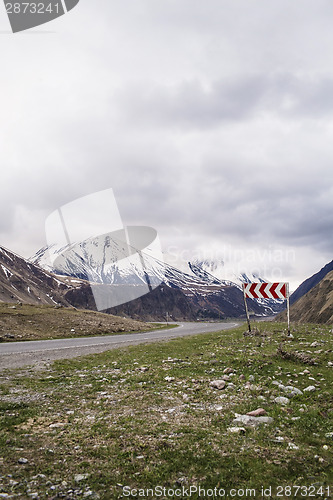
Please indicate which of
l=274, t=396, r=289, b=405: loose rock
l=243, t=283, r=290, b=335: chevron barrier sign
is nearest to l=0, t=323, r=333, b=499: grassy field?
l=274, t=396, r=289, b=405: loose rock

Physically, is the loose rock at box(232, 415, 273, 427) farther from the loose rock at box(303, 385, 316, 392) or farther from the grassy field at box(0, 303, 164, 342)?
the grassy field at box(0, 303, 164, 342)

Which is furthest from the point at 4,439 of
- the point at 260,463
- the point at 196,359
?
the point at 196,359

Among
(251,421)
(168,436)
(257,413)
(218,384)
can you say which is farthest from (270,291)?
(168,436)

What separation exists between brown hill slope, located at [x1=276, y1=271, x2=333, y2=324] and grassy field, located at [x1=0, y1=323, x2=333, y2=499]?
58.8 m

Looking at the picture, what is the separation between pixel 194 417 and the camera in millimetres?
7836

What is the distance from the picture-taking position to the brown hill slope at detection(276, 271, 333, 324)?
63984 mm

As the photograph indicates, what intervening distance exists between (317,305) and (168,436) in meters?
83.2

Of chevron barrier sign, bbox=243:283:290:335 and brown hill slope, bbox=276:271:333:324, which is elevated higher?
chevron barrier sign, bbox=243:283:290:335

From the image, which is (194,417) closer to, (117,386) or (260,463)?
(260,463)

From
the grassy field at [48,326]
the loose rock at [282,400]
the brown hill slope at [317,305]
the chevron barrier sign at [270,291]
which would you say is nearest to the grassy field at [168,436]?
the loose rock at [282,400]

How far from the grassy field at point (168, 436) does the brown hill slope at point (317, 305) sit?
58817mm

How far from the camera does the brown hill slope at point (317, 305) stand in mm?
63984

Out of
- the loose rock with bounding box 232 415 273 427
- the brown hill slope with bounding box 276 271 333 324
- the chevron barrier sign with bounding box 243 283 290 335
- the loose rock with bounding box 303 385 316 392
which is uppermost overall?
the chevron barrier sign with bounding box 243 283 290 335

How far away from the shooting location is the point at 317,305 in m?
79.4
